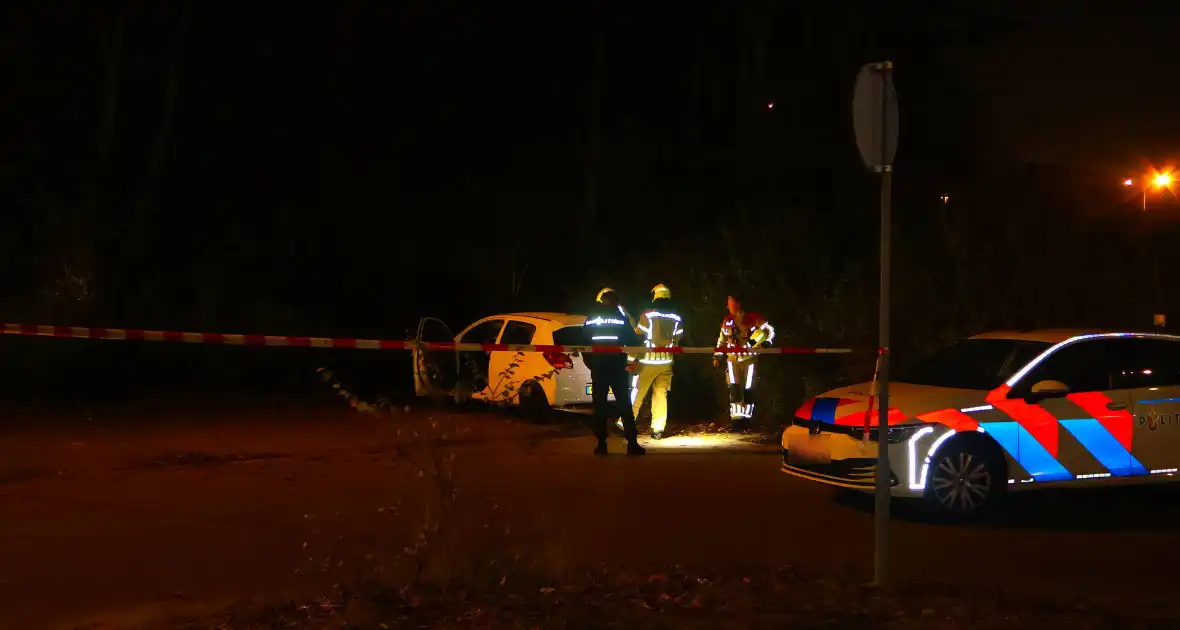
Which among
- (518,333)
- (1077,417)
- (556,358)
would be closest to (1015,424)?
(1077,417)

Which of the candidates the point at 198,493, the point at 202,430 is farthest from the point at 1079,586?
the point at 202,430

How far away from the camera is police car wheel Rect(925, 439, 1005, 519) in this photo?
30.7 ft

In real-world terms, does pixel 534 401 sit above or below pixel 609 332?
below

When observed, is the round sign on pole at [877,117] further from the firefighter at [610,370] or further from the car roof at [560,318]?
the car roof at [560,318]

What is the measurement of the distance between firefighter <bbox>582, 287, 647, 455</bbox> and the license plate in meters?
3.01

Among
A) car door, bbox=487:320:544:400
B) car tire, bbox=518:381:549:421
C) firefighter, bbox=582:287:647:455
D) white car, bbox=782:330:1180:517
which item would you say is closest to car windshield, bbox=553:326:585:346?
car door, bbox=487:320:544:400

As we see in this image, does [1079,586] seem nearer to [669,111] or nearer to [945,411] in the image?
[945,411]

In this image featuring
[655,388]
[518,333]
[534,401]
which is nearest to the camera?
[655,388]

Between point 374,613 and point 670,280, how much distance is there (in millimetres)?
13311

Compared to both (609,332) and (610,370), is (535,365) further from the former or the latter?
(610,370)

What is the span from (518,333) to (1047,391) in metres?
8.00

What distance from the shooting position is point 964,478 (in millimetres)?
9430

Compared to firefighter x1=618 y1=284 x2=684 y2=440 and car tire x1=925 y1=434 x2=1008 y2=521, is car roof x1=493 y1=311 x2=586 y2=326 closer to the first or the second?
firefighter x1=618 y1=284 x2=684 y2=440

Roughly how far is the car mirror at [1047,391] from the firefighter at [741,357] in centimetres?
536
